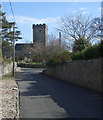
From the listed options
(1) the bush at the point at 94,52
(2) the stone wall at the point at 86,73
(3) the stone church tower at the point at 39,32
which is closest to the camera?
(2) the stone wall at the point at 86,73

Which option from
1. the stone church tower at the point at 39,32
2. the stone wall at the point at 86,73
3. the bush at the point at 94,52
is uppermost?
the stone church tower at the point at 39,32

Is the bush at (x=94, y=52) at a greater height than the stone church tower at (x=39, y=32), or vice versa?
the stone church tower at (x=39, y=32)

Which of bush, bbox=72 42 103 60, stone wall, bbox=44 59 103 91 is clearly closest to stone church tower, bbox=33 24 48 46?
stone wall, bbox=44 59 103 91

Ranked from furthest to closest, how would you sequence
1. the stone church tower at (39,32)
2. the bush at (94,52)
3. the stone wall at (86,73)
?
the stone church tower at (39,32), the bush at (94,52), the stone wall at (86,73)

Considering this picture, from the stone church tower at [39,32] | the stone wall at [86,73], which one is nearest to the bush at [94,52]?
the stone wall at [86,73]

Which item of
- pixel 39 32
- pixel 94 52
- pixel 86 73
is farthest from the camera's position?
pixel 39 32

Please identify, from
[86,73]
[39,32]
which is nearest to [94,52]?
[86,73]

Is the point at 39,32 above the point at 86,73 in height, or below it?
above

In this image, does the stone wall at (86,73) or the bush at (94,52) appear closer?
the stone wall at (86,73)

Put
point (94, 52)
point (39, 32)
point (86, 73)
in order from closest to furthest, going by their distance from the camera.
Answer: point (94, 52) → point (86, 73) → point (39, 32)

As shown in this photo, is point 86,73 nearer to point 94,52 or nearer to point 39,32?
point 94,52

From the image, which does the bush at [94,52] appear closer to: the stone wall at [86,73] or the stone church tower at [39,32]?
the stone wall at [86,73]

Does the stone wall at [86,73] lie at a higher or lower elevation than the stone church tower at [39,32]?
lower

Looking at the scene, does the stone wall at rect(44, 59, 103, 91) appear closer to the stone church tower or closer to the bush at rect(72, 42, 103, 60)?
the bush at rect(72, 42, 103, 60)
